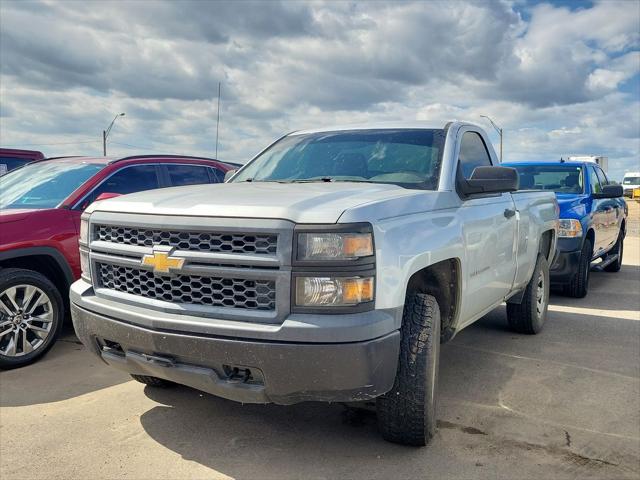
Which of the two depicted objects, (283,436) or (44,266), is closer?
(283,436)

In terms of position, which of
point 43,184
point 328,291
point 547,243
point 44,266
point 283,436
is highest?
point 43,184

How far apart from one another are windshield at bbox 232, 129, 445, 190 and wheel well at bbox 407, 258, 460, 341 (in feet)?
1.67

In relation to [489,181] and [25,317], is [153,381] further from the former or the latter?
[489,181]

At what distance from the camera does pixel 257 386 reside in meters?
2.70

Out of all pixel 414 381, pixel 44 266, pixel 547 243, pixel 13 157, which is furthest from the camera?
pixel 13 157

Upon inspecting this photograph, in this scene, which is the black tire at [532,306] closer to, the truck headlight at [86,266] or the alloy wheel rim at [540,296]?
the alloy wheel rim at [540,296]

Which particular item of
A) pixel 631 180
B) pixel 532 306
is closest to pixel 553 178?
pixel 532 306

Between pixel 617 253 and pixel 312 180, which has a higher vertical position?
pixel 312 180

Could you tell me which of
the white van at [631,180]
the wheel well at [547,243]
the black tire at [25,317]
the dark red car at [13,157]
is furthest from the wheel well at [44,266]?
the white van at [631,180]

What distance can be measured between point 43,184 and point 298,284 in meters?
3.99

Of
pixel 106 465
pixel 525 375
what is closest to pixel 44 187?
pixel 106 465

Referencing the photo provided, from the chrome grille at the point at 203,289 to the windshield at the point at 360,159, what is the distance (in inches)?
51.7

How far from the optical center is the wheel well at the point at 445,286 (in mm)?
3391

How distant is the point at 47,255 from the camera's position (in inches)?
190
